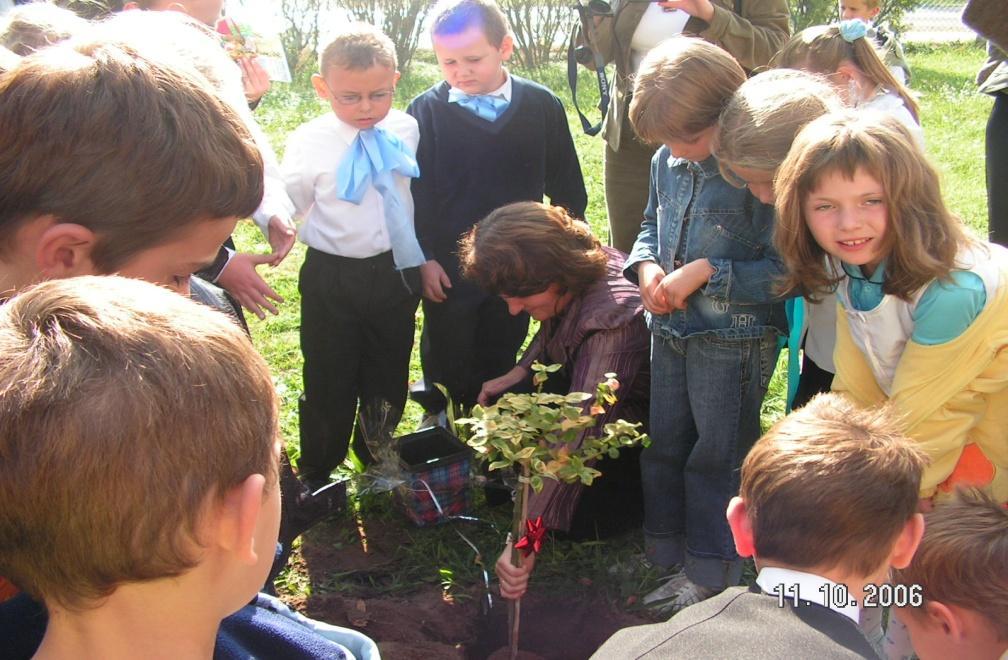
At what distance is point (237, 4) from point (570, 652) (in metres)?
3.64

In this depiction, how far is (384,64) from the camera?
341cm

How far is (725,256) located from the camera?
108 inches

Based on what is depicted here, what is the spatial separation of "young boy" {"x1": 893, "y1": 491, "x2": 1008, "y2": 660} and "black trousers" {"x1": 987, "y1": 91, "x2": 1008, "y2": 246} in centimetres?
204

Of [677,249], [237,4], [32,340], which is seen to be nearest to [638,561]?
[677,249]

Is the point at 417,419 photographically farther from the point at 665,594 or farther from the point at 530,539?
the point at 530,539

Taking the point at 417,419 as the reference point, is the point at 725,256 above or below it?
above

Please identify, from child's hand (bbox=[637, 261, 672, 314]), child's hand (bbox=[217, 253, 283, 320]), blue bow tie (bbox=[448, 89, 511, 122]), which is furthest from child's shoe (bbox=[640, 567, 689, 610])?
Answer: blue bow tie (bbox=[448, 89, 511, 122])

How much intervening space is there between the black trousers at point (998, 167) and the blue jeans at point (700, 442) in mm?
1459

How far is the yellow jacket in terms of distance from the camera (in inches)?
87.3

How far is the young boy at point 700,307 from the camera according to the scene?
8.85 feet

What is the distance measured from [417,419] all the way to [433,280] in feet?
2.92

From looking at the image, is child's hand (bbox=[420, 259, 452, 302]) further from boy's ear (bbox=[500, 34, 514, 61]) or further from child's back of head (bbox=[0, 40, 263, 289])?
child's back of head (bbox=[0, 40, 263, 289])

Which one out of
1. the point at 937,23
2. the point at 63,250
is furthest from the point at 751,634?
the point at 937,23

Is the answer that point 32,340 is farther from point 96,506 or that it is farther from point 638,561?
point 638,561
